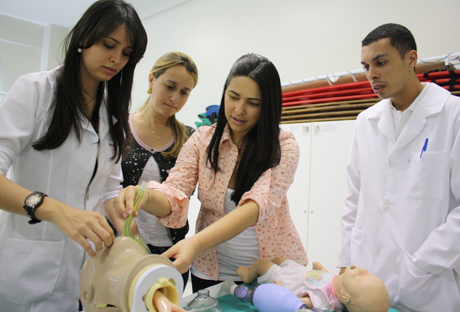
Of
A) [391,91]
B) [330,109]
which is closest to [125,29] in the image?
[391,91]

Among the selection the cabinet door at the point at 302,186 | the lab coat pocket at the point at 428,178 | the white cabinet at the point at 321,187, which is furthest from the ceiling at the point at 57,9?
the lab coat pocket at the point at 428,178

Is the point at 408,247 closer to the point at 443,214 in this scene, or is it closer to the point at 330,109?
the point at 443,214

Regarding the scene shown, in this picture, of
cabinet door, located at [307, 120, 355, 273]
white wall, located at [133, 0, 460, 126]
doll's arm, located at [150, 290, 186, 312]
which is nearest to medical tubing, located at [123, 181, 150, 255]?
doll's arm, located at [150, 290, 186, 312]

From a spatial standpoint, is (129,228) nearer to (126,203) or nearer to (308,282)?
(126,203)

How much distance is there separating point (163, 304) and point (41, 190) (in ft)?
2.39

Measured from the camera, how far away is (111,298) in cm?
73

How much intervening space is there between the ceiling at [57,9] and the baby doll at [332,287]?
184 inches

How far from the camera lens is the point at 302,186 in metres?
2.72

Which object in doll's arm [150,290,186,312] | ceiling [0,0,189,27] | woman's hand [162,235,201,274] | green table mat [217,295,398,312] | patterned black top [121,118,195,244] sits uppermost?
ceiling [0,0,189,27]

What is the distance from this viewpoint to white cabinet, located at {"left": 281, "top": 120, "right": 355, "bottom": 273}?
249 centimetres

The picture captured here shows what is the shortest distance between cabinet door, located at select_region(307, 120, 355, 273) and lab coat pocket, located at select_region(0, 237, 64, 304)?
1.99 meters

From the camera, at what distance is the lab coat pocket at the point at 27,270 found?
1.08m

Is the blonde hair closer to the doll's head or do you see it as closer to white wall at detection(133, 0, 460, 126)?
the doll's head

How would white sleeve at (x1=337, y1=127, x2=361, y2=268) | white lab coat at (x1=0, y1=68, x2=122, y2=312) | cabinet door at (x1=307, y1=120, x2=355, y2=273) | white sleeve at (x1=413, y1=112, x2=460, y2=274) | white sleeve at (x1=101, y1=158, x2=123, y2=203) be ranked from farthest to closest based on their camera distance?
cabinet door at (x1=307, y1=120, x2=355, y2=273), white sleeve at (x1=337, y1=127, x2=361, y2=268), white sleeve at (x1=101, y1=158, x2=123, y2=203), white sleeve at (x1=413, y1=112, x2=460, y2=274), white lab coat at (x1=0, y1=68, x2=122, y2=312)
